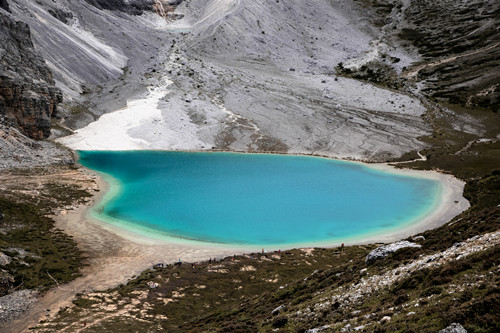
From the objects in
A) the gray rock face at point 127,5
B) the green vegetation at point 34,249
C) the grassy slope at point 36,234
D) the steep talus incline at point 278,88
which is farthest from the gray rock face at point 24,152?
the gray rock face at point 127,5

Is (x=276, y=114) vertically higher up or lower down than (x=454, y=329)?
higher up

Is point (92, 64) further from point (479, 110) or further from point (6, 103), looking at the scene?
point (479, 110)

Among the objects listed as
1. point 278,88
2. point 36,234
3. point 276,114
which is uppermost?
point 278,88

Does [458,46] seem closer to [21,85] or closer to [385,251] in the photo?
[21,85]

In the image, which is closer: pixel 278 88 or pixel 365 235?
pixel 365 235

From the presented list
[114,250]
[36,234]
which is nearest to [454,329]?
[114,250]

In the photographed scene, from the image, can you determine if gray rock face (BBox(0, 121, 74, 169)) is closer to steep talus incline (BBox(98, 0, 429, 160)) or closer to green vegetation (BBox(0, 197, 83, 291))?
steep talus incline (BBox(98, 0, 429, 160))

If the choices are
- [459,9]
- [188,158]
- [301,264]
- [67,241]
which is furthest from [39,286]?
[459,9]

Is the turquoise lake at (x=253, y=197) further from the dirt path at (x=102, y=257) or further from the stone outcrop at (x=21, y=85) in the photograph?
the stone outcrop at (x=21, y=85)
